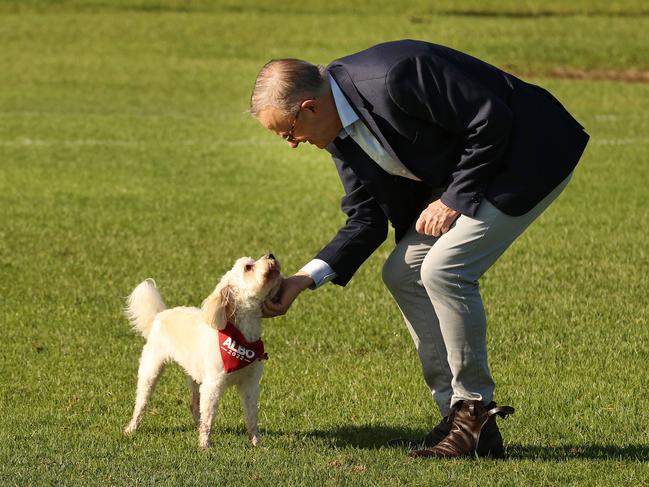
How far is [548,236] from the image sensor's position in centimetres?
1225

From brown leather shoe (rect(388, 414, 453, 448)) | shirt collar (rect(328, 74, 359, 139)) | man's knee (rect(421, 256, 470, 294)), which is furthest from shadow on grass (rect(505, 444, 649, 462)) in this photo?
shirt collar (rect(328, 74, 359, 139))

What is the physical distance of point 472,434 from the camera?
571cm

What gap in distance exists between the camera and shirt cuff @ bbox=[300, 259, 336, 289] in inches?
236

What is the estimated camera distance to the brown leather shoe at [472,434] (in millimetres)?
5711

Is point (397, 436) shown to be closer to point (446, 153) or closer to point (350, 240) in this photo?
point (350, 240)

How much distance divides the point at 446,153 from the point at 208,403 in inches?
67.6

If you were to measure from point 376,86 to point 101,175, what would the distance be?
36.2 ft

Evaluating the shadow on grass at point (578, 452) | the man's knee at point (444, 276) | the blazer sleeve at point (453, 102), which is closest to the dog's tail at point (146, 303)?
the man's knee at point (444, 276)

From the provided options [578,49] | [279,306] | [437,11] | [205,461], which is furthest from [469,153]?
[437,11]

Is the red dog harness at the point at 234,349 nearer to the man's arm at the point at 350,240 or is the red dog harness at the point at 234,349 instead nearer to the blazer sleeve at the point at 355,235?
the man's arm at the point at 350,240

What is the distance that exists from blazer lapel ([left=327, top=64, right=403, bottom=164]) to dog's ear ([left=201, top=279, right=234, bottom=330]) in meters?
1.09

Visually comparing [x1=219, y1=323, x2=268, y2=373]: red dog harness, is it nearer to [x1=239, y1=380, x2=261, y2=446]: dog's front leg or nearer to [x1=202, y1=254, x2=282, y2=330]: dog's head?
[x1=202, y1=254, x2=282, y2=330]: dog's head

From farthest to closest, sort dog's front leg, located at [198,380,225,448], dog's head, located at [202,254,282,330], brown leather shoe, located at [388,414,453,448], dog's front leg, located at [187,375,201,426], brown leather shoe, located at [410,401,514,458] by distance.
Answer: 1. dog's front leg, located at [187,375,201,426]
2. dog's front leg, located at [198,380,225,448]
3. brown leather shoe, located at [388,414,453,448]
4. dog's head, located at [202,254,282,330]
5. brown leather shoe, located at [410,401,514,458]

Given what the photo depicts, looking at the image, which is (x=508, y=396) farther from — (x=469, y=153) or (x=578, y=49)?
(x=578, y=49)
